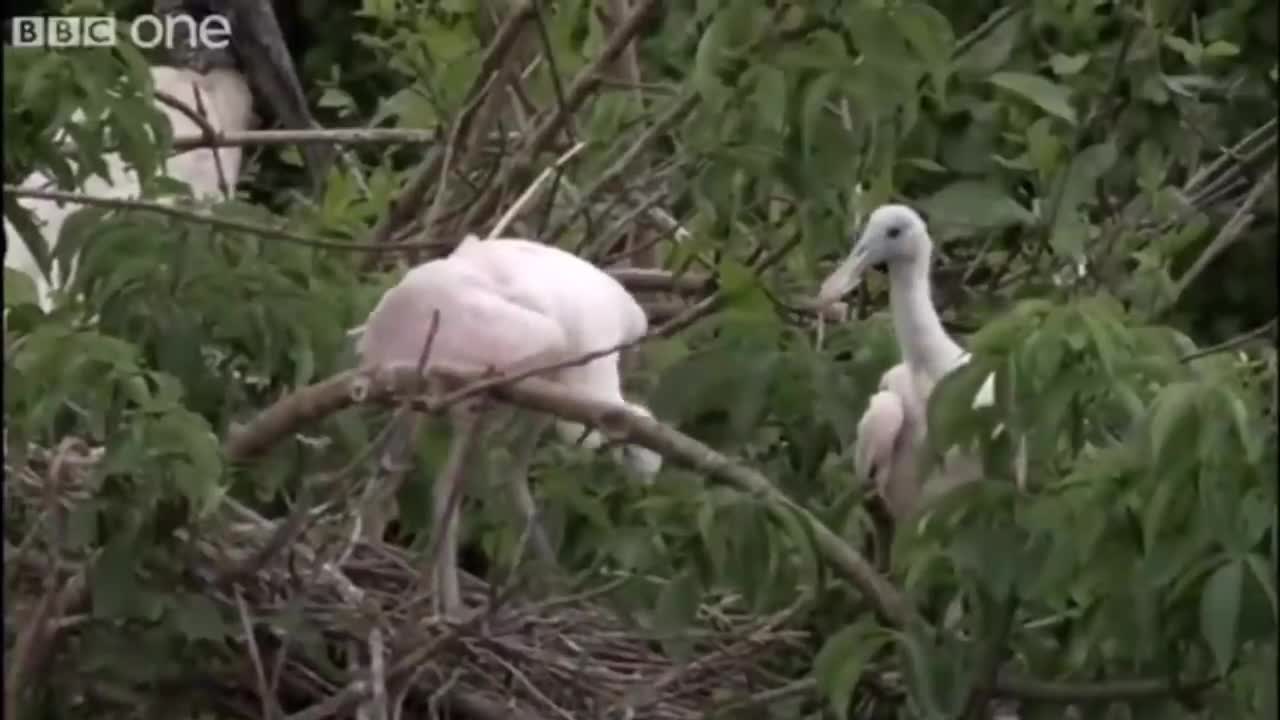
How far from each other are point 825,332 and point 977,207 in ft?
0.59

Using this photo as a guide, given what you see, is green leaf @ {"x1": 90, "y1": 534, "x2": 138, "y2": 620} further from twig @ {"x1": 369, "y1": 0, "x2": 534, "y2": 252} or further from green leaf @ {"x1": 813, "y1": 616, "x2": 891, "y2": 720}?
twig @ {"x1": 369, "y1": 0, "x2": 534, "y2": 252}

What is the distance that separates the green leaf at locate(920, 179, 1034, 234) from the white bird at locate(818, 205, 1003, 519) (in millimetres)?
44

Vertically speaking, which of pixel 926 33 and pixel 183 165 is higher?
pixel 926 33

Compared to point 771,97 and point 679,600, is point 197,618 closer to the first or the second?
point 679,600

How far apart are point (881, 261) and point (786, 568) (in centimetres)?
58

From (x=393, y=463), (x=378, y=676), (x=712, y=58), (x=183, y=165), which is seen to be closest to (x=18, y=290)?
(x=393, y=463)

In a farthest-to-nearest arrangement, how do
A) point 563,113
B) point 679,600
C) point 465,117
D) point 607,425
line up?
point 465,117 < point 563,113 < point 679,600 < point 607,425

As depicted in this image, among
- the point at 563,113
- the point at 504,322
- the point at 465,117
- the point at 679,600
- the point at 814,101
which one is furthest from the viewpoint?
the point at 465,117

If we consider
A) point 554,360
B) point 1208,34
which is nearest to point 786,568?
point 554,360

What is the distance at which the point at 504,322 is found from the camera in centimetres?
215

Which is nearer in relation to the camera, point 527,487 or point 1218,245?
point 527,487

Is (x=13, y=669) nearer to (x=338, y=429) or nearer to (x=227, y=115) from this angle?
(x=338, y=429)

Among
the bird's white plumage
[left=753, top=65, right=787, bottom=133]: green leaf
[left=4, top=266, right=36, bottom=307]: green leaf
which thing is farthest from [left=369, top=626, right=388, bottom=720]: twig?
[left=753, top=65, right=787, bottom=133]: green leaf

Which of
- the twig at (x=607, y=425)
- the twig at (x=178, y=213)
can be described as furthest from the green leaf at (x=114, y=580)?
the twig at (x=178, y=213)
